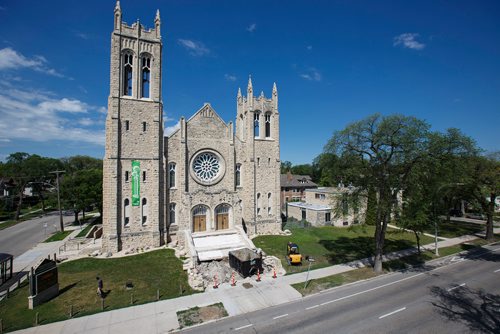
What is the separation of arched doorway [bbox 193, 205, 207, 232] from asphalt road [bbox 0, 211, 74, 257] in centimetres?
1781

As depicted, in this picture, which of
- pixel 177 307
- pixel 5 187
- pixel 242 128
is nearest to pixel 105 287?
pixel 177 307

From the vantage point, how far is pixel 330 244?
2750 centimetres

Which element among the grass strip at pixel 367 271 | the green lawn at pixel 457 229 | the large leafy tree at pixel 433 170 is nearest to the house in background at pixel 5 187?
the grass strip at pixel 367 271

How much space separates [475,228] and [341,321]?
115 feet

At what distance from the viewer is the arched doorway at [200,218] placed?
90.7 ft

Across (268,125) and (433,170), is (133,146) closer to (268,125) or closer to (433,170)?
(268,125)

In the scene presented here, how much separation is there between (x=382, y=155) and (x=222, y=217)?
1781cm

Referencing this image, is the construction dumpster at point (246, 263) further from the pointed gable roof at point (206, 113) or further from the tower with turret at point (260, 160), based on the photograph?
the pointed gable roof at point (206, 113)

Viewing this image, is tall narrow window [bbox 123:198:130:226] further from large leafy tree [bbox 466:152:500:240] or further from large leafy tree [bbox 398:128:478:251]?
large leafy tree [bbox 466:152:500:240]

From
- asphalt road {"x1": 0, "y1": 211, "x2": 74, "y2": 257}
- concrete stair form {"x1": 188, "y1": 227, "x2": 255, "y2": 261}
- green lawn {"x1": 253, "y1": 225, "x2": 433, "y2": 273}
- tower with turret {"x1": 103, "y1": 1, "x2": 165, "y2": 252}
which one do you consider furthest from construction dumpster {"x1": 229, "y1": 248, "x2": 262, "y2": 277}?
asphalt road {"x1": 0, "y1": 211, "x2": 74, "y2": 257}

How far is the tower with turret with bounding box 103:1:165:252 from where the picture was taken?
24.3 metres

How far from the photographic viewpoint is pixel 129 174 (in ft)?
82.7

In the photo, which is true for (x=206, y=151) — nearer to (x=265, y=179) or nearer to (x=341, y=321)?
(x=265, y=179)

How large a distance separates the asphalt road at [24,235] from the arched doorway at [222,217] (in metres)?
20.2
